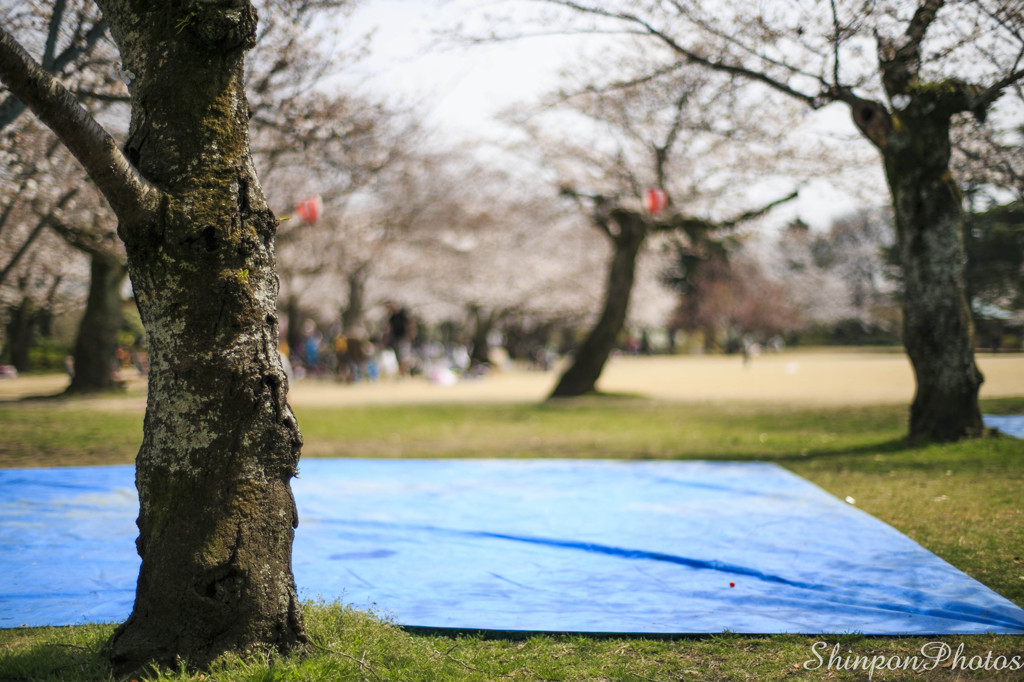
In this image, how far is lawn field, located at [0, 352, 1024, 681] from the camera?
2.98 metres

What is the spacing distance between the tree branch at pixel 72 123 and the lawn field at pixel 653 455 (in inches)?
62.3

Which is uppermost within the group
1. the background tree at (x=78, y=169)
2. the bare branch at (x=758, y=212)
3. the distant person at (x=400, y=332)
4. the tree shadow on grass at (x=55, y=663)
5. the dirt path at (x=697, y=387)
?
the bare branch at (x=758, y=212)

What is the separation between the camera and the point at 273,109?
1106 centimetres

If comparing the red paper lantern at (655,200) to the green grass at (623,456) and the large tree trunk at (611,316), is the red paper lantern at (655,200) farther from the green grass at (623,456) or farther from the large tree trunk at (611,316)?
the green grass at (623,456)

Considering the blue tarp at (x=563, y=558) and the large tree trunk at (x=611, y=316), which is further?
the large tree trunk at (x=611, y=316)

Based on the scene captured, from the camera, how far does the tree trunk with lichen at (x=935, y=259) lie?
7.91 m

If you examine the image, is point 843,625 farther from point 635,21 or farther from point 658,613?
point 635,21

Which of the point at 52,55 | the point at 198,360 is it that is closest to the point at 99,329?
the point at 52,55

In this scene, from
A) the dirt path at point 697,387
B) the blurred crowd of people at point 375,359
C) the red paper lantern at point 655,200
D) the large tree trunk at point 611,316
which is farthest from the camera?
the blurred crowd of people at point 375,359

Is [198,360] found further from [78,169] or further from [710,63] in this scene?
[78,169]

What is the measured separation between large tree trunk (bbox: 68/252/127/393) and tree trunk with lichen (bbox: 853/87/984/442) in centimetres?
1287

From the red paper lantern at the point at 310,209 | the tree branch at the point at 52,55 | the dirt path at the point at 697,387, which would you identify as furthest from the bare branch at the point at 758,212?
the tree branch at the point at 52,55

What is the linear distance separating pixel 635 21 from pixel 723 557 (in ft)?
19.1

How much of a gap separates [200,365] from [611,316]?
1389 centimetres
